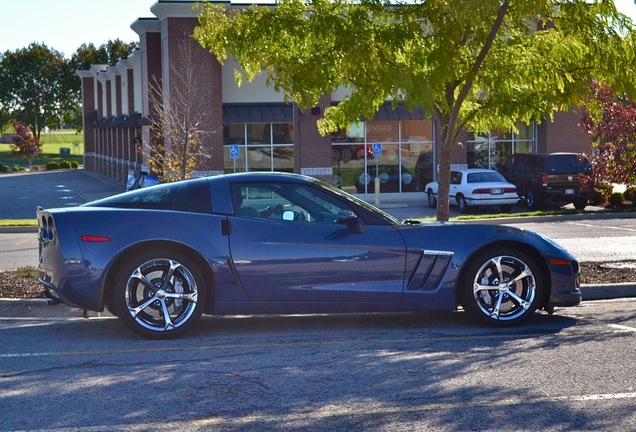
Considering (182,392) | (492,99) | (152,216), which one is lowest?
(182,392)

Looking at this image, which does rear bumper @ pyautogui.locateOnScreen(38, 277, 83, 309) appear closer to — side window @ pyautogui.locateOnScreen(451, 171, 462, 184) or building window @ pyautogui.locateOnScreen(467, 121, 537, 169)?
side window @ pyautogui.locateOnScreen(451, 171, 462, 184)

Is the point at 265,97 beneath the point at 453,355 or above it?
above

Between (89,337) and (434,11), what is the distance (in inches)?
236

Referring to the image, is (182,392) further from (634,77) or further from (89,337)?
(634,77)

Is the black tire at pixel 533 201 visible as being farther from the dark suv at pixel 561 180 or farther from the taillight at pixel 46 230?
the taillight at pixel 46 230

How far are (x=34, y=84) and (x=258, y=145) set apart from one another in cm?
6376

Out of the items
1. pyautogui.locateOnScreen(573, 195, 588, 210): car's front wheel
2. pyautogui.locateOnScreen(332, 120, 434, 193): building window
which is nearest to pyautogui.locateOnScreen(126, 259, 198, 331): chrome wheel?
pyautogui.locateOnScreen(573, 195, 588, 210): car's front wheel

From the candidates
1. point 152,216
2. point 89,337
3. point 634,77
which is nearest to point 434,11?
point 634,77

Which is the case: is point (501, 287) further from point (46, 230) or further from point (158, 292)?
point (46, 230)

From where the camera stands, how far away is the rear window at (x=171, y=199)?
8.73 m

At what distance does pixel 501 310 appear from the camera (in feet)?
29.6

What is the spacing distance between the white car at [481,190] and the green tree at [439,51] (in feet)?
57.3

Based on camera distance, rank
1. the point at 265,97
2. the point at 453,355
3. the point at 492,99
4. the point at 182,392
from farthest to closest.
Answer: the point at 265,97
the point at 492,99
the point at 453,355
the point at 182,392

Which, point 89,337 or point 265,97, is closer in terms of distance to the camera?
point 89,337
